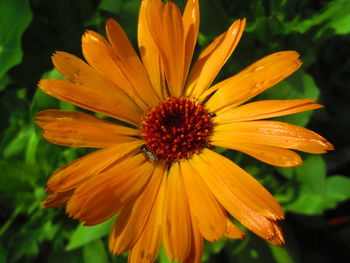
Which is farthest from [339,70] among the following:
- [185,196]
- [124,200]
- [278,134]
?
[124,200]

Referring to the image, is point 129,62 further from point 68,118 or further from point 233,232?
point 233,232

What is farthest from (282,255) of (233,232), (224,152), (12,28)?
(12,28)

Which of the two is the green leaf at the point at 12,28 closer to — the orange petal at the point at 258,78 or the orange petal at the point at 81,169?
the orange petal at the point at 81,169

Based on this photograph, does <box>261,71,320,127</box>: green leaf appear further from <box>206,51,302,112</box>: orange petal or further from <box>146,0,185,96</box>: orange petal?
<box>146,0,185,96</box>: orange petal

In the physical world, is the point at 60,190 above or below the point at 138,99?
above

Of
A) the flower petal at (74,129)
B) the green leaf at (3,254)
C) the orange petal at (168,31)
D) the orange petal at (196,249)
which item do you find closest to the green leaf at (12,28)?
the flower petal at (74,129)

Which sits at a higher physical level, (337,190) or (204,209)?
(204,209)

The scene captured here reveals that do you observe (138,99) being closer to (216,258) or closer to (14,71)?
(14,71)
